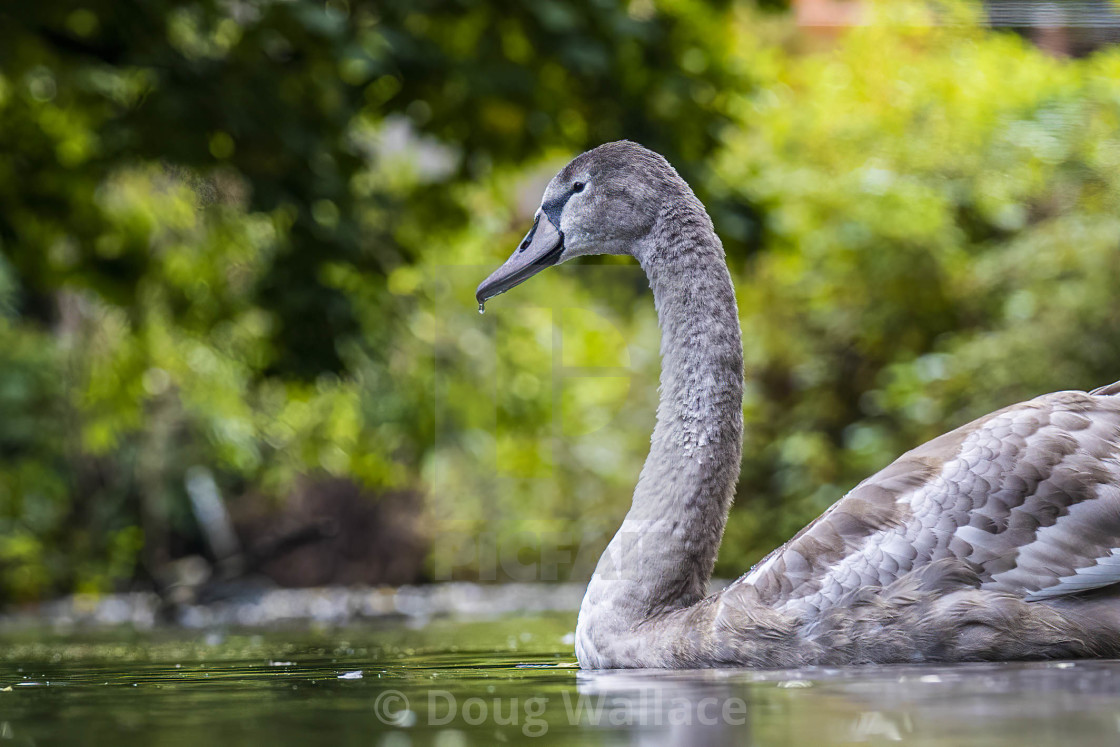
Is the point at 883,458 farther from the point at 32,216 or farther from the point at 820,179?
the point at 32,216

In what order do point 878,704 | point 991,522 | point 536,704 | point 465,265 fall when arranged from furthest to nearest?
point 465,265 → point 991,522 → point 536,704 → point 878,704

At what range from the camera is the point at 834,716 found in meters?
2.38

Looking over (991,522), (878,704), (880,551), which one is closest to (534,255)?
(880,551)

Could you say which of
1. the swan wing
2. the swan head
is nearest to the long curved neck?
the swan head

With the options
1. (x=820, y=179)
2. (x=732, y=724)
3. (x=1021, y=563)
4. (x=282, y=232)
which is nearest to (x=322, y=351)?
(x=282, y=232)

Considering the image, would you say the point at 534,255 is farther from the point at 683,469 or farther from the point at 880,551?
the point at 880,551

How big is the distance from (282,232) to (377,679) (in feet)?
16.9

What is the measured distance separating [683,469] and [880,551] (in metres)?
0.69

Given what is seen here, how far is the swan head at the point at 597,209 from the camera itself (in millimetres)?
4234

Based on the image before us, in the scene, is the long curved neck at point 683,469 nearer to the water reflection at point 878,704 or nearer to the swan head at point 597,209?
the swan head at point 597,209

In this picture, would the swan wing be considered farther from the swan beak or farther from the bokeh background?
the bokeh background

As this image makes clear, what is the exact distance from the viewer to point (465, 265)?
49.9 feet

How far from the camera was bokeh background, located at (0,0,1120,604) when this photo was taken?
7672 millimetres

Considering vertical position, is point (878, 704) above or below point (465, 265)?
below
